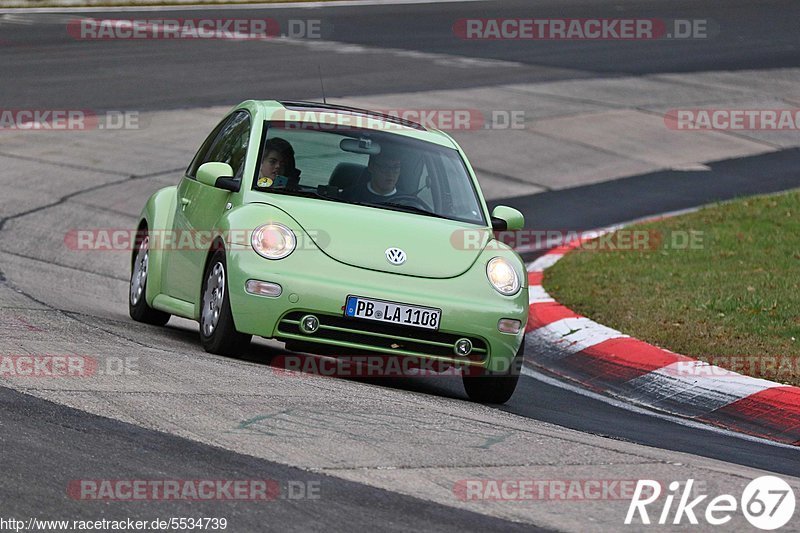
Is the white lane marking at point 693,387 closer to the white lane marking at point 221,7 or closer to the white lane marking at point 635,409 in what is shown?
the white lane marking at point 635,409

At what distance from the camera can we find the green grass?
31.0ft

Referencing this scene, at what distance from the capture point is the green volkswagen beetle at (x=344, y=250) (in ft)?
25.0

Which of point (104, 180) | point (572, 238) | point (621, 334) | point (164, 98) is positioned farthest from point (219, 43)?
point (621, 334)

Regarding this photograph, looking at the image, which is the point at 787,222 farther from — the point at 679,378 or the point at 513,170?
the point at 679,378

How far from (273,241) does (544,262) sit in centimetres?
584

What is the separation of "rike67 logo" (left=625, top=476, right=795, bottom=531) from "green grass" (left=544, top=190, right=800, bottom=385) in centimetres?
300

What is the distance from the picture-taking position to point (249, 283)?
7.61 meters

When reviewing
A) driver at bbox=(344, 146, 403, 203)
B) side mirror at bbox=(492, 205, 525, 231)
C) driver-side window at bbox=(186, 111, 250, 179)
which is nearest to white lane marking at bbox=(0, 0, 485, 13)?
driver-side window at bbox=(186, 111, 250, 179)

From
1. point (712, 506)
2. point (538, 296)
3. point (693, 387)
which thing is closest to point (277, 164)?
point (693, 387)

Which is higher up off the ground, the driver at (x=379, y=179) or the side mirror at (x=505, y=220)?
the driver at (x=379, y=179)

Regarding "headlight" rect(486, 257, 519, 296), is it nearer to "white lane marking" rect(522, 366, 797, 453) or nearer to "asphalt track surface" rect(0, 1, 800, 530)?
"asphalt track surface" rect(0, 1, 800, 530)

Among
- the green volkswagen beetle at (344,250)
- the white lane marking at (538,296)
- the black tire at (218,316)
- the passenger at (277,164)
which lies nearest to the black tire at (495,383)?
the green volkswagen beetle at (344,250)

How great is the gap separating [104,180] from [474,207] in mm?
7523

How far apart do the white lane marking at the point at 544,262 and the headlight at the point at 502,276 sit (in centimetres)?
472
